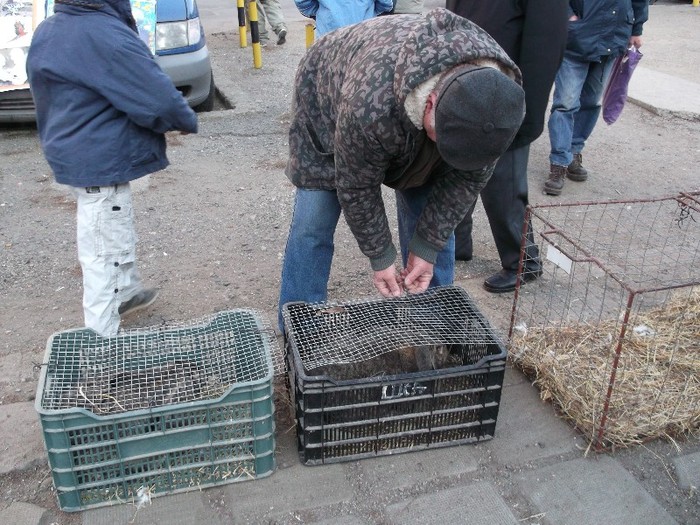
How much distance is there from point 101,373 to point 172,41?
414 centimetres

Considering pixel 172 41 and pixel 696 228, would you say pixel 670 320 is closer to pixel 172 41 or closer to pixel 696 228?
pixel 696 228

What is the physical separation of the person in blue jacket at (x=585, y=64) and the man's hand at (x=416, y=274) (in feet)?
8.42

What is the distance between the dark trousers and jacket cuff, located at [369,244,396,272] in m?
0.98

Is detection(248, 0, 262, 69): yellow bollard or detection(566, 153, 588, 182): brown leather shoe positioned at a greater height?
detection(248, 0, 262, 69): yellow bollard

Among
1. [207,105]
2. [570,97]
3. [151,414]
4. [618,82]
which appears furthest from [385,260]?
[207,105]

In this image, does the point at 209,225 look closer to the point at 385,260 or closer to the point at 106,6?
the point at 106,6

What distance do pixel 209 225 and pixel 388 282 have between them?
202 cm

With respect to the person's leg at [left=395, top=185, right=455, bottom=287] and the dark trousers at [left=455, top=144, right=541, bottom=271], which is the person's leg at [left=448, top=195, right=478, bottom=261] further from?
the person's leg at [left=395, top=185, right=455, bottom=287]

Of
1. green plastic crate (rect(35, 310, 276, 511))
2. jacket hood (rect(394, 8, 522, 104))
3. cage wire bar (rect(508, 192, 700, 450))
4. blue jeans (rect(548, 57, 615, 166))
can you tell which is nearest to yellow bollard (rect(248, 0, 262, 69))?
blue jeans (rect(548, 57, 615, 166))

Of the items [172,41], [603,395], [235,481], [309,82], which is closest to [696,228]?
[603,395]

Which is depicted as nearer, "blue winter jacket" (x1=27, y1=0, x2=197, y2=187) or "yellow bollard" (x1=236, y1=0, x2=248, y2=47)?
"blue winter jacket" (x1=27, y1=0, x2=197, y2=187)

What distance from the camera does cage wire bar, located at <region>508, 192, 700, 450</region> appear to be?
2594 millimetres

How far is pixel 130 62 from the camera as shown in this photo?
8.66ft

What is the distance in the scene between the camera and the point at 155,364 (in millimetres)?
2477
